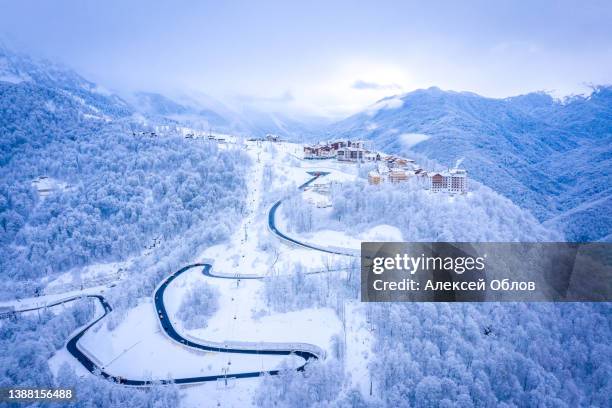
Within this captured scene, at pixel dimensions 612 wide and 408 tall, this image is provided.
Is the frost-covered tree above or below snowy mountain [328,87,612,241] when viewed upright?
below

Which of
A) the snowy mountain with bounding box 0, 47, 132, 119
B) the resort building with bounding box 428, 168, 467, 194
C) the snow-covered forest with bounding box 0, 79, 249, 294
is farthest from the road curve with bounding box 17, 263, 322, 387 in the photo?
the snowy mountain with bounding box 0, 47, 132, 119

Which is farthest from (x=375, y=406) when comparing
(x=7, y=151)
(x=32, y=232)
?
(x=7, y=151)

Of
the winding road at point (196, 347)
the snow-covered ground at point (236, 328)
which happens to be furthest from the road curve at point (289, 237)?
the winding road at point (196, 347)

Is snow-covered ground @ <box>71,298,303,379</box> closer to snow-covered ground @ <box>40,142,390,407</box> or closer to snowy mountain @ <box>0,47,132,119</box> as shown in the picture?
snow-covered ground @ <box>40,142,390,407</box>

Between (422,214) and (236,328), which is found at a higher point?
(422,214)

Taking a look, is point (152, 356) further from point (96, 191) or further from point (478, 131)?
point (478, 131)

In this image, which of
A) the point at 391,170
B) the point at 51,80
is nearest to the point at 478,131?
the point at 391,170

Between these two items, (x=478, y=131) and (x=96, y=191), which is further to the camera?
(x=478, y=131)

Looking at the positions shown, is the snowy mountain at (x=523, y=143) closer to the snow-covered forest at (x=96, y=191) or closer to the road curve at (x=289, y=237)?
the road curve at (x=289, y=237)

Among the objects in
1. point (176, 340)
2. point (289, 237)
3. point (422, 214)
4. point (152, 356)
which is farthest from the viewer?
point (289, 237)
